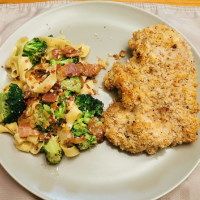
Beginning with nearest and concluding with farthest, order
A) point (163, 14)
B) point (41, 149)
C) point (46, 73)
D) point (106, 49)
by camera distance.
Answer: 1. point (41, 149)
2. point (46, 73)
3. point (106, 49)
4. point (163, 14)

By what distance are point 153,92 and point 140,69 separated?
26 centimetres

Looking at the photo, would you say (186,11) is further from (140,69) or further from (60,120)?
(60,120)

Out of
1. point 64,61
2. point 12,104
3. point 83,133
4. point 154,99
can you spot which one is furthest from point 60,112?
point 154,99

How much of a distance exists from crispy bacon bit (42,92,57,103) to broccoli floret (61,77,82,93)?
0.14m

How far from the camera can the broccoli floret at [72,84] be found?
3.97 m

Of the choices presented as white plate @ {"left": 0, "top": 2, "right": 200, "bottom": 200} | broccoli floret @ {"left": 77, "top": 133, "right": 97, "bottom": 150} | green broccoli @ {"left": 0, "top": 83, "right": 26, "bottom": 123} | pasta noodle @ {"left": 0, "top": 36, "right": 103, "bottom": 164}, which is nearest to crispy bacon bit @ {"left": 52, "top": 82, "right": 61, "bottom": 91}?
pasta noodle @ {"left": 0, "top": 36, "right": 103, "bottom": 164}

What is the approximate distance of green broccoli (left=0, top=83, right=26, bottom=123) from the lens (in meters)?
3.80

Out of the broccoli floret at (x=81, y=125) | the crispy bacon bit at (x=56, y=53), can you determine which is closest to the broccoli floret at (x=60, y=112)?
the broccoli floret at (x=81, y=125)

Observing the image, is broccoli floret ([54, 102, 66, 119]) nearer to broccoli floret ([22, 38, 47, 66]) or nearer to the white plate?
the white plate

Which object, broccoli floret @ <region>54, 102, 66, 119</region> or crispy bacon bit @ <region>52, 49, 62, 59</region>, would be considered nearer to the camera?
broccoli floret @ <region>54, 102, 66, 119</region>

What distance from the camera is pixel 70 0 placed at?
4.88 m

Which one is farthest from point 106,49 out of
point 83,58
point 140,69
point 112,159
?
point 112,159

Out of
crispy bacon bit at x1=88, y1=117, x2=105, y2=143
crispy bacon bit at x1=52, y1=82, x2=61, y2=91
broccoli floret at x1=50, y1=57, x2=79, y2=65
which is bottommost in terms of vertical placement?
crispy bacon bit at x1=88, y1=117, x2=105, y2=143

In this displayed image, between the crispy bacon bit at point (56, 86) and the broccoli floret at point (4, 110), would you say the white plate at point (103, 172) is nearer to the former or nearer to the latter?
the broccoli floret at point (4, 110)
